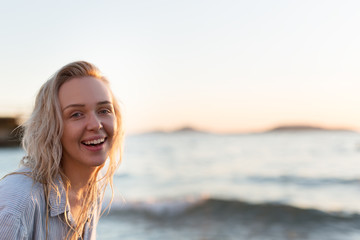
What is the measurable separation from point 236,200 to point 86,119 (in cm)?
985

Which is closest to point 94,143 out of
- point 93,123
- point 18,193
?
point 93,123

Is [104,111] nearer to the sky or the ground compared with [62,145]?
nearer to the sky

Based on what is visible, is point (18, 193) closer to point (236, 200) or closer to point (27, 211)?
point (27, 211)

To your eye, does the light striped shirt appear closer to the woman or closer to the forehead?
Result: the woman

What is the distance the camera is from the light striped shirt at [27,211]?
5.52ft

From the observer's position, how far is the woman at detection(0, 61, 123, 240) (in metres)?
1.85

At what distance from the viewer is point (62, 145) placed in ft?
6.65

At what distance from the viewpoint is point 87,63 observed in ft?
6.81

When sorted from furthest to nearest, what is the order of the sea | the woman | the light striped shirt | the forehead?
1. the sea
2. the forehead
3. the woman
4. the light striped shirt

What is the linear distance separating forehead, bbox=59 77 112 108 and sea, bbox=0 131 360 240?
3144 mm

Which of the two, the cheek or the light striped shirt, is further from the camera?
the cheek

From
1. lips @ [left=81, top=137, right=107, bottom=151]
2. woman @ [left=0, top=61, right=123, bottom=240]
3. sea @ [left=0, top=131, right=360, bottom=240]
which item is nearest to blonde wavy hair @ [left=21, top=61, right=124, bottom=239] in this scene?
woman @ [left=0, top=61, right=123, bottom=240]

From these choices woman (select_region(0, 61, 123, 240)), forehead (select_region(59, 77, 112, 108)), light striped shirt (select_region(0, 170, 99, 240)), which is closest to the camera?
light striped shirt (select_region(0, 170, 99, 240))

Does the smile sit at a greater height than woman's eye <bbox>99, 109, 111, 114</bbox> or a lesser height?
lesser
